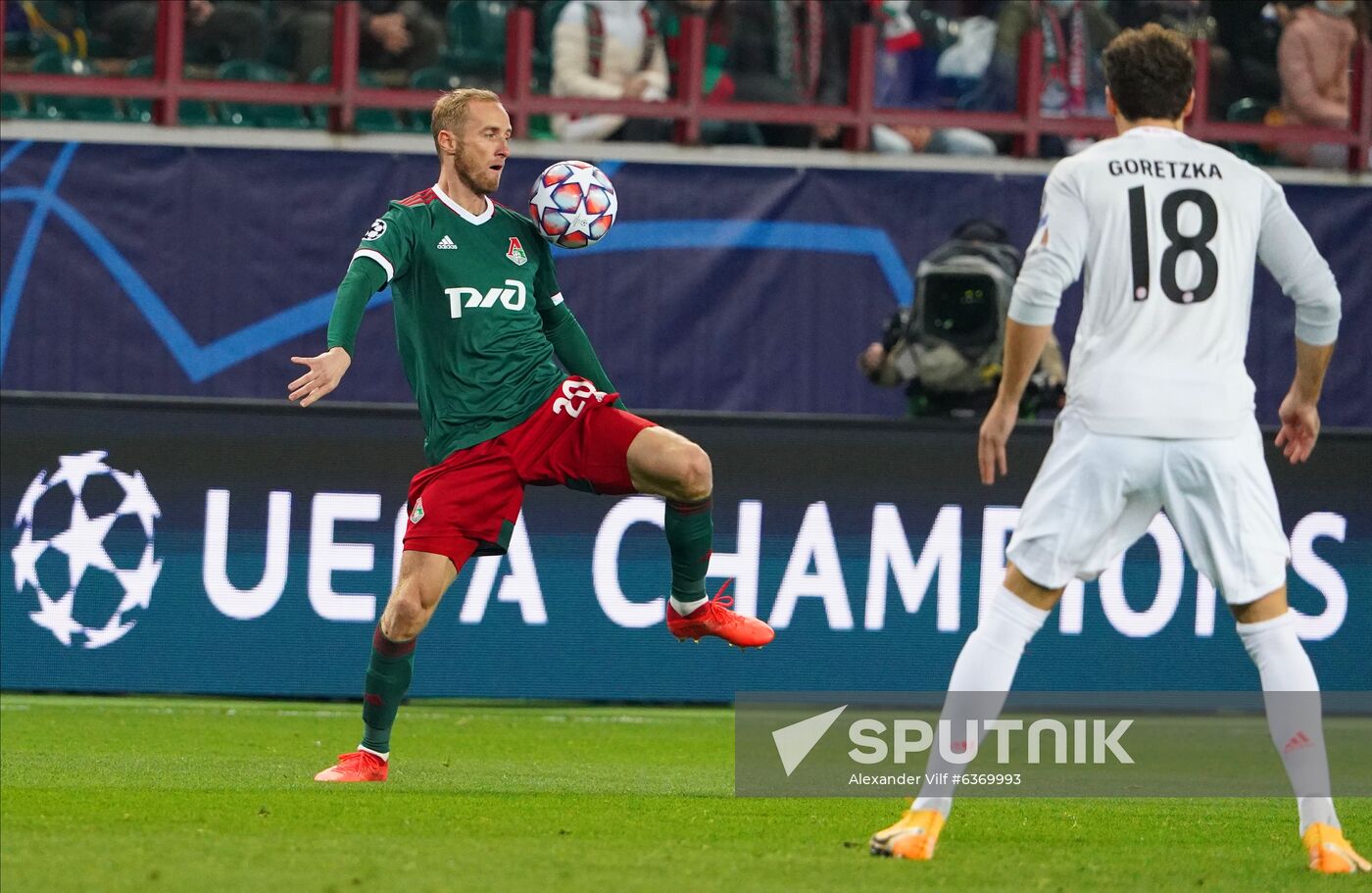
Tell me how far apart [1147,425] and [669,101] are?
26.4 feet

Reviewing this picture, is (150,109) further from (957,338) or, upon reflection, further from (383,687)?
(383,687)

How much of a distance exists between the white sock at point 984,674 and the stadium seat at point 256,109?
28.6ft

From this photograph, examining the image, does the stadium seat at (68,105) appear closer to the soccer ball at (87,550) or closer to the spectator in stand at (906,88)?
the soccer ball at (87,550)

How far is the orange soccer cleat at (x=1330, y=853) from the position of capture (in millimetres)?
4727

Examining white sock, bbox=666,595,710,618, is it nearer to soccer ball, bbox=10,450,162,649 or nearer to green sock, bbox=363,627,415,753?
green sock, bbox=363,627,415,753

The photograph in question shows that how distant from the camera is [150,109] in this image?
41.1ft

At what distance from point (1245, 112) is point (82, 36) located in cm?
770

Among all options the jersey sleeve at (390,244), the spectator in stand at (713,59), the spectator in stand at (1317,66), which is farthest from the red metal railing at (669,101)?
the jersey sleeve at (390,244)

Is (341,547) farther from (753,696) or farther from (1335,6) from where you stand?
(1335,6)

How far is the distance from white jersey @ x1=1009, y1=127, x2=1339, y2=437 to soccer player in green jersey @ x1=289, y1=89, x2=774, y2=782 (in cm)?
205

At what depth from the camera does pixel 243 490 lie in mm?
9453

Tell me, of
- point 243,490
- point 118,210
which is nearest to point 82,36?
point 118,210

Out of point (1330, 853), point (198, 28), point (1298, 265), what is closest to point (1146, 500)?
point (1298, 265)

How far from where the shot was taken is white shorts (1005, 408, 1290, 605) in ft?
15.6
